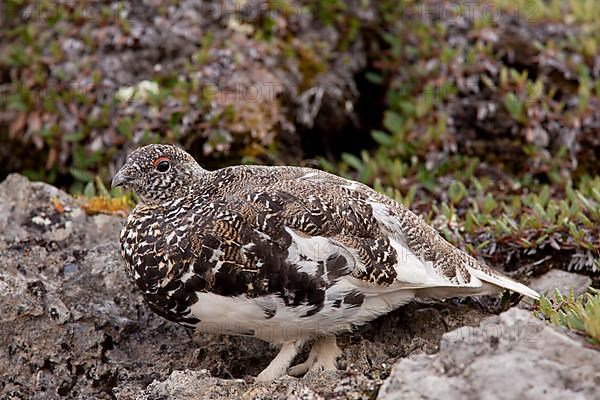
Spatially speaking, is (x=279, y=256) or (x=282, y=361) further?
(x=282, y=361)

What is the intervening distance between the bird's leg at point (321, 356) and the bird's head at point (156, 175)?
0.98 metres

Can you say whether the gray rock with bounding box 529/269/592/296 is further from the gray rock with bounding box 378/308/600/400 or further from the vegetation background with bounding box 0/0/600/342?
the gray rock with bounding box 378/308/600/400

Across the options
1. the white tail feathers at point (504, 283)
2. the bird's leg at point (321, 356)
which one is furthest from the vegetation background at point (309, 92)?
the bird's leg at point (321, 356)

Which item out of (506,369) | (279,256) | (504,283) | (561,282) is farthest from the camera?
(561,282)

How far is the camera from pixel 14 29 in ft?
21.8

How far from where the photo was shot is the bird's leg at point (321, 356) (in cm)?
392

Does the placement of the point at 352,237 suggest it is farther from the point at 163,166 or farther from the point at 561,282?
the point at 561,282

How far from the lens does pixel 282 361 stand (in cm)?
390

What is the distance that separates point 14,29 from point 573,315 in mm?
5101

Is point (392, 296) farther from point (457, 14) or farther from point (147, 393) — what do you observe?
point (457, 14)

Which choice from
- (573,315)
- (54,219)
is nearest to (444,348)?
(573,315)

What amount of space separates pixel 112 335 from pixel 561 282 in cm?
240

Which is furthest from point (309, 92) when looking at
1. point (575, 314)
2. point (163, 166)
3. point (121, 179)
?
point (575, 314)

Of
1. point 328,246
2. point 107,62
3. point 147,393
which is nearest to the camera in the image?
point 147,393
